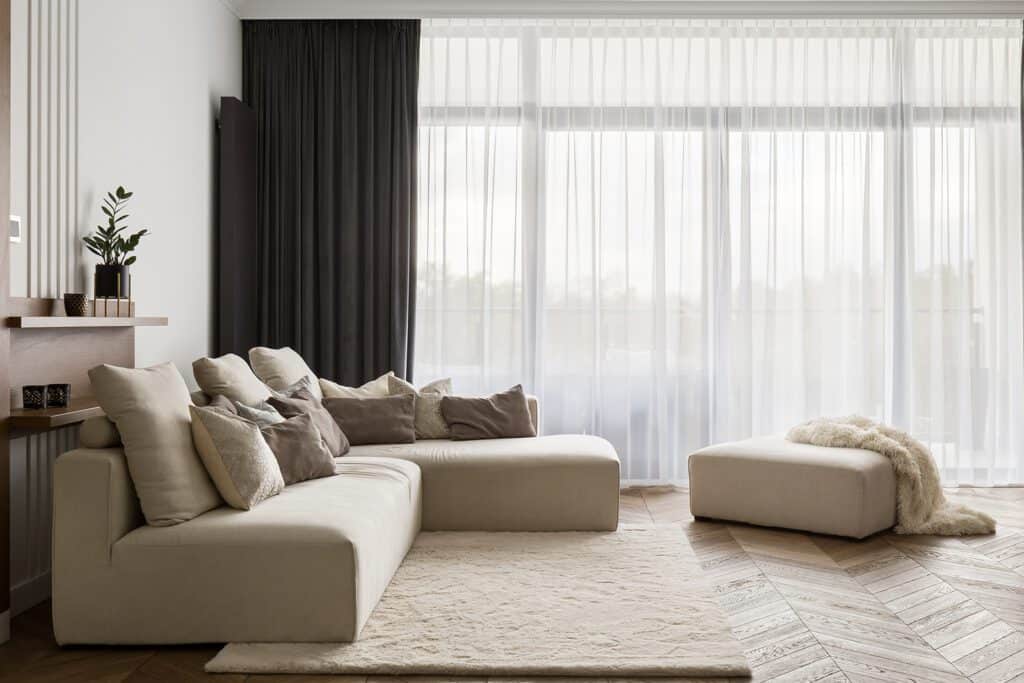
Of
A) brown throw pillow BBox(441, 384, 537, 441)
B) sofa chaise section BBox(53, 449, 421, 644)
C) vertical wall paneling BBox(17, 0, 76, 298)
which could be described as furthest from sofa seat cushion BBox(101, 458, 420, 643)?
brown throw pillow BBox(441, 384, 537, 441)

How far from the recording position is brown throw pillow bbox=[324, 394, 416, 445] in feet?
14.5

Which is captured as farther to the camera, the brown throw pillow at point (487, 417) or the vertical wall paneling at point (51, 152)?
the brown throw pillow at point (487, 417)

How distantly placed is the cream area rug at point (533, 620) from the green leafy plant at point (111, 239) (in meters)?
1.71

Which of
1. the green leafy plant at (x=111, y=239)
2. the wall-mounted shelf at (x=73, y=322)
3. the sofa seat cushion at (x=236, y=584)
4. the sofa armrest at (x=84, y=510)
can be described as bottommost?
the sofa seat cushion at (x=236, y=584)

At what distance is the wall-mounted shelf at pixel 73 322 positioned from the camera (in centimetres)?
294

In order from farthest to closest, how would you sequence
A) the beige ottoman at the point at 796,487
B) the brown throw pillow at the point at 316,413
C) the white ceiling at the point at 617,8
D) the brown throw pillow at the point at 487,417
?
1. the white ceiling at the point at 617,8
2. the brown throw pillow at the point at 487,417
3. the beige ottoman at the point at 796,487
4. the brown throw pillow at the point at 316,413

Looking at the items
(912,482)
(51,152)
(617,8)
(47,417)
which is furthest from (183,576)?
(617,8)

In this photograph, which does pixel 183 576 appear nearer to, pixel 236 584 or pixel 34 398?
pixel 236 584

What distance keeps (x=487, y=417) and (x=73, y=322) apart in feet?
6.72

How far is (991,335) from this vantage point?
554 cm

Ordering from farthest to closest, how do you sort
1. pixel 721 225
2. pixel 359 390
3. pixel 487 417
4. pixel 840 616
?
pixel 721 225 → pixel 359 390 → pixel 487 417 → pixel 840 616

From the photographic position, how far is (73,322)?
10.6 ft

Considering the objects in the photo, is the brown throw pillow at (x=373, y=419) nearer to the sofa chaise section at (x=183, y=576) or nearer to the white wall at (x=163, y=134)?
the white wall at (x=163, y=134)

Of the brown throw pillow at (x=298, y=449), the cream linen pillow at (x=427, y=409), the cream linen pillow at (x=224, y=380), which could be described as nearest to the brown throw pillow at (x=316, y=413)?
Answer: the cream linen pillow at (x=224, y=380)
